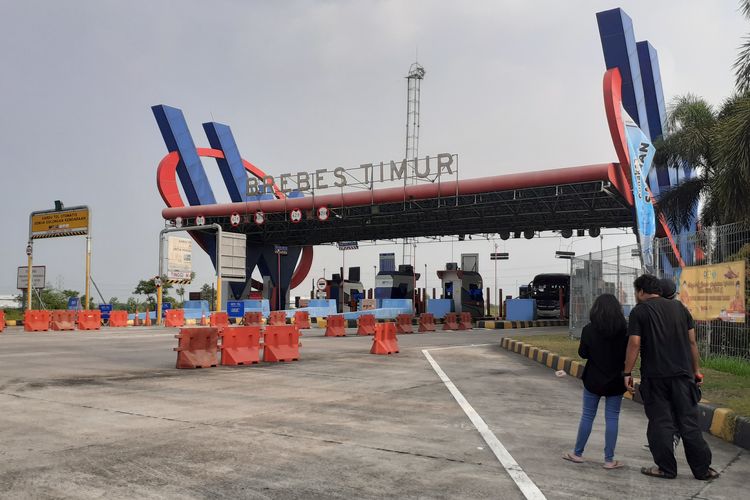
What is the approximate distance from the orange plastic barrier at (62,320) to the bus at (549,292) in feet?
89.8

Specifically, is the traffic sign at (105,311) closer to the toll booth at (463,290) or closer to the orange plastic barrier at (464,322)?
the toll booth at (463,290)

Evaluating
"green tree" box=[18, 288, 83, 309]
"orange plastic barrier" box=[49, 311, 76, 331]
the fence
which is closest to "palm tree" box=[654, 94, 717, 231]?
the fence

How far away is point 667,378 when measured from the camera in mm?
5285

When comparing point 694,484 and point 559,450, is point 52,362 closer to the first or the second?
point 559,450

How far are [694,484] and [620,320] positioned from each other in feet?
4.46

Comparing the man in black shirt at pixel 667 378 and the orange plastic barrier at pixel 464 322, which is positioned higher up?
the man in black shirt at pixel 667 378

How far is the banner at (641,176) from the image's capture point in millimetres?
26094

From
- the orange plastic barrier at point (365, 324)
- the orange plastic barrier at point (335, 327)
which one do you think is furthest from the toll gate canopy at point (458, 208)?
the orange plastic barrier at point (335, 327)

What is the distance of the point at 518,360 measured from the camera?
16.1 metres

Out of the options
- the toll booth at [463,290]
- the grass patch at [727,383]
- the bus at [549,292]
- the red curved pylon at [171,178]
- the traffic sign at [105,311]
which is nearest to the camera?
the grass patch at [727,383]

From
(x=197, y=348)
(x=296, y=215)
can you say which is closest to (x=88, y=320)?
(x=296, y=215)

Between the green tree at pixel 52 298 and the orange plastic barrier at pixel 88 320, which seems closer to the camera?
the orange plastic barrier at pixel 88 320

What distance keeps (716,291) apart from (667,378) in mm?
6681

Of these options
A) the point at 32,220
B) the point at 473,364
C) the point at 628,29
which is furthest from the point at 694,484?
the point at 32,220
